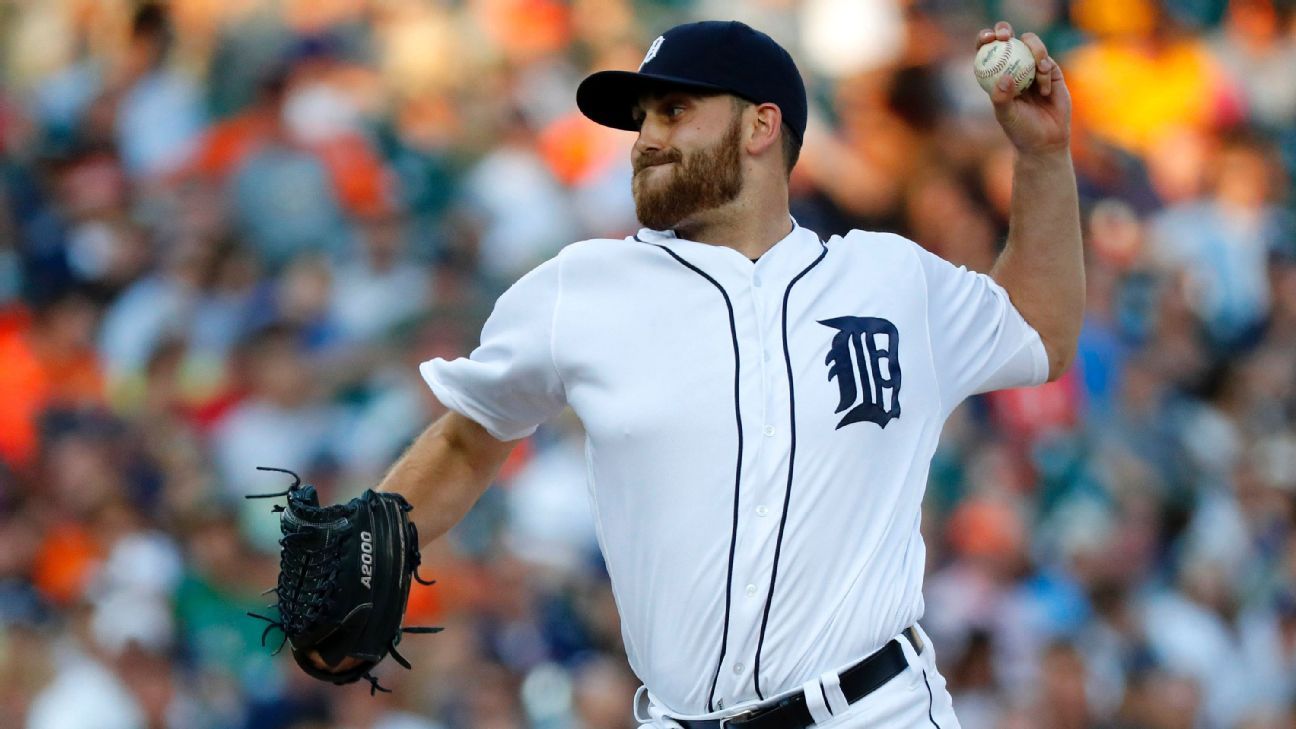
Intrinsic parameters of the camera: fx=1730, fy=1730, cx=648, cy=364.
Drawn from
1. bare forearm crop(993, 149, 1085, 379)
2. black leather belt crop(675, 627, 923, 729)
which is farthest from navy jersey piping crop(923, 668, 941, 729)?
bare forearm crop(993, 149, 1085, 379)

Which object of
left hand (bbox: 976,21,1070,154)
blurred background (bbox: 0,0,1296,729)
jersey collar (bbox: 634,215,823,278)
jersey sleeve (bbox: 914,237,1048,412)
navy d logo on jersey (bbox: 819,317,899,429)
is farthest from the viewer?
blurred background (bbox: 0,0,1296,729)

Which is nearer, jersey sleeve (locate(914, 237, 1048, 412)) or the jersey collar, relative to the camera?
the jersey collar

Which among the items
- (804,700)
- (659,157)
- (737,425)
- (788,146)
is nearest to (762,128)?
(788,146)

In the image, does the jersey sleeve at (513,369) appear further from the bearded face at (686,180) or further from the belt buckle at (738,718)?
the belt buckle at (738,718)

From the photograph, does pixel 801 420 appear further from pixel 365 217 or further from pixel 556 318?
pixel 365 217

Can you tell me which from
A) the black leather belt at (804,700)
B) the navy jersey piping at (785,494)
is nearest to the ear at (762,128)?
the navy jersey piping at (785,494)

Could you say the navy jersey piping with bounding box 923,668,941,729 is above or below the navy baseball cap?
below

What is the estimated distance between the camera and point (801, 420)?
309 centimetres

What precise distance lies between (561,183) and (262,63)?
61.3 inches

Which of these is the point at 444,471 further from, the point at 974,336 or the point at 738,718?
the point at 974,336

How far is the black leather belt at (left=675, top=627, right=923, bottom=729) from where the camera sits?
119 inches

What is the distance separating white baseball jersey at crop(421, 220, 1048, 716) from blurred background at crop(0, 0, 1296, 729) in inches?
114

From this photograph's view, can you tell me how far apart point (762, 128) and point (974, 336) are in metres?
0.59

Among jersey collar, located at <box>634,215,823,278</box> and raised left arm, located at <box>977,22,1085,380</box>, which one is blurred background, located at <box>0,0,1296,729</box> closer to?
raised left arm, located at <box>977,22,1085,380</box>
